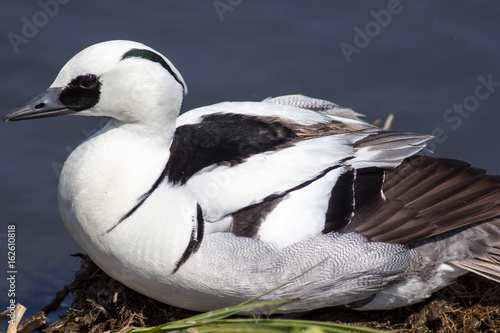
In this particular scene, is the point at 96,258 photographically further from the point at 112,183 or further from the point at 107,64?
the point at 107,64

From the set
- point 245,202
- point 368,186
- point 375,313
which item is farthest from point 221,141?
point 375,313

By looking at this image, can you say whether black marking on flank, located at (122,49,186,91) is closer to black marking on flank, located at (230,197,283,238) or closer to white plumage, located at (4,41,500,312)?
white plumage, located at (4,41,500,312)

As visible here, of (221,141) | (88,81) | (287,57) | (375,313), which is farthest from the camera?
(287,57)

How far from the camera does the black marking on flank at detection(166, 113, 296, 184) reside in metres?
4.96

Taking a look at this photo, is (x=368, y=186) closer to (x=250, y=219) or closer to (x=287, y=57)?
(x=250, y=219)

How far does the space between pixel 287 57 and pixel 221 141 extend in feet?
11.0

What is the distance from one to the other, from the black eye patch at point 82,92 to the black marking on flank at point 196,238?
0.95 meters

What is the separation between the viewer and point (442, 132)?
7.89 m

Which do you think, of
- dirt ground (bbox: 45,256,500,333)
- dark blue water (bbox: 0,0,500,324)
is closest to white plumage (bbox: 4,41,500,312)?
dirt ground (bbox: 45,256,500,333)

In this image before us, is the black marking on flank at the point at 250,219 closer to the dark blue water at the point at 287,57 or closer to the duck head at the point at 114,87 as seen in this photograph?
the duck head at the point at 114,87

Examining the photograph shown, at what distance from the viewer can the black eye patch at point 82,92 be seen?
4.79 meters

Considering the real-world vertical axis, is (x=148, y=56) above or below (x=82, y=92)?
above

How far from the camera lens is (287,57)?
8.24 meters

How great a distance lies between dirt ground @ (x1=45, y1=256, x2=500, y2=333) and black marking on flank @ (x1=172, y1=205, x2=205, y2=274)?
2.69 ft
